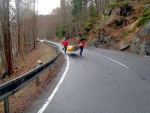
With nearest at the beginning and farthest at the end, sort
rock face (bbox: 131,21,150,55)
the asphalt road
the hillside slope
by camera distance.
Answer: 1. the asphalt road
2. rock face (bbox: 131,21,150,55)
3. the hillside slope

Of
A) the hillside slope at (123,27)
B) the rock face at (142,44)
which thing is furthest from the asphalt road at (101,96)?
the hillside slope at (123,27)

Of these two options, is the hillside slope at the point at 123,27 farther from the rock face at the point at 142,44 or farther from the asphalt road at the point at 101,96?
the asphalt road at the point at 101,96

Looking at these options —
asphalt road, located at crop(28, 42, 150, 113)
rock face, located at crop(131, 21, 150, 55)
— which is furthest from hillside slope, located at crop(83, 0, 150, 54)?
asphalt road, located at crop(28, 42, 150, 113)

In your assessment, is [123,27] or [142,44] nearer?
[142,44]

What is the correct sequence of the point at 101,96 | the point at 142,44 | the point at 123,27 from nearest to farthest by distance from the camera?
the point at 101,96
the point at 142,44
the point at 123,27

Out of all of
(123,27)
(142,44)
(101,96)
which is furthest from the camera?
(123,27)

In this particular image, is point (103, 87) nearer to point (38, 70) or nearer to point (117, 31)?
point (38, 70)

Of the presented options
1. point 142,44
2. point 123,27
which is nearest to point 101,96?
point 142,44

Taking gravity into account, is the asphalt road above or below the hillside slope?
below

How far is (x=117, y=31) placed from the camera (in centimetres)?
3584

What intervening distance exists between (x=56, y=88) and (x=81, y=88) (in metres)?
0.93

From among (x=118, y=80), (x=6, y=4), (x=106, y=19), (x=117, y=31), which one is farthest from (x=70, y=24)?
(x=118, y=80)

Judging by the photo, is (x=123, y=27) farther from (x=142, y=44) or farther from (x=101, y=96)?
(x=101, y=96)

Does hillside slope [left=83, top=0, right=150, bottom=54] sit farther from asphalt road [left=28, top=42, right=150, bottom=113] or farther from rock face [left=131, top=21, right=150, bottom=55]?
asphalt road [left=28, top=42, right=150, bottom=113]
